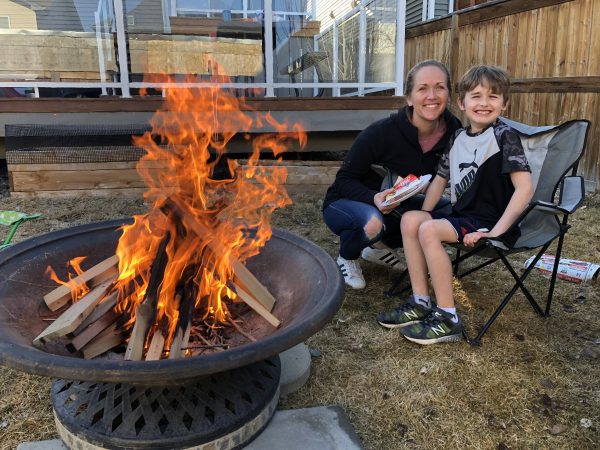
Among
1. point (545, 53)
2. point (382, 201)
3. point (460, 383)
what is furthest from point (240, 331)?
point (545, 53)

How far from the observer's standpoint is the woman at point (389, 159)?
2.77 m

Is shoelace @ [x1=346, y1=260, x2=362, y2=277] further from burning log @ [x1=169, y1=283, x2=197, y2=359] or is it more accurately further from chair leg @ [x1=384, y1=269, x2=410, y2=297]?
burning log @ [x1=169, y1=283, x2=197, y2=359]

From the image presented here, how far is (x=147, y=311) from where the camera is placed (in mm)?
1737

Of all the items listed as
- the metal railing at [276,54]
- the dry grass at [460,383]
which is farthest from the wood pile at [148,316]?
the metal railing at [276,54]

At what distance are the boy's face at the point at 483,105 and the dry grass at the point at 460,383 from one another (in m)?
1.13

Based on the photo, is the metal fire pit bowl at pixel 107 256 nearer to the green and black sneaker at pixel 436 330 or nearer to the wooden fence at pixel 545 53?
the green and black sneaker at pixel 436 330

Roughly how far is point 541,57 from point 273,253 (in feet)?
18.0

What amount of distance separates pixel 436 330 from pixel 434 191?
83cm

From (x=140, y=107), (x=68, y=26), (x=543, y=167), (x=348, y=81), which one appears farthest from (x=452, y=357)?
(x=68, y=26)

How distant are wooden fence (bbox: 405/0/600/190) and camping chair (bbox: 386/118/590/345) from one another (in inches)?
122

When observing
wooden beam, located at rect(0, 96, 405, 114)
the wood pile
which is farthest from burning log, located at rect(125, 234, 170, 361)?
wooden beam, located at rect(0, 96, 405, 114)

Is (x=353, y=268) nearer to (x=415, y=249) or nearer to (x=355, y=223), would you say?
(x=355, y=223)

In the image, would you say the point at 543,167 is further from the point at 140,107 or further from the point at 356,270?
the point at 140,107

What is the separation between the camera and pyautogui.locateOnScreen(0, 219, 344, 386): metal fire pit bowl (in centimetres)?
131
